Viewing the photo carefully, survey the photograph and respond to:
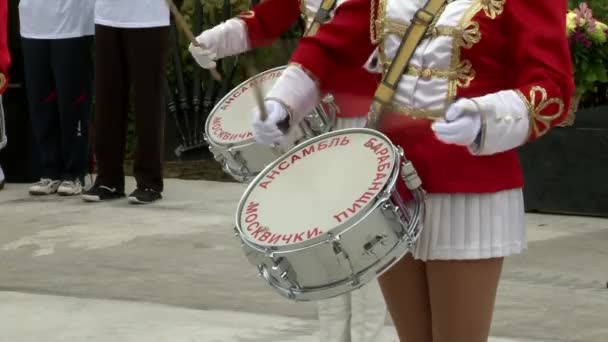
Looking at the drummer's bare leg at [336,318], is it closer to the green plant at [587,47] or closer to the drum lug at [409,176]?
the drum lug at [409,176]

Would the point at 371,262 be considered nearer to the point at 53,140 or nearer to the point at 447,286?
the point at 447,286

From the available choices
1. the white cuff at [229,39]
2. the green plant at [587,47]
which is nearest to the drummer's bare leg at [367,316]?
the white cuff at [229,39]

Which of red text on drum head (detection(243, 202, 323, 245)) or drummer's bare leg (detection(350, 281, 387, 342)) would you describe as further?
drummer's bare leg (detection(350, 281, 387, 342))

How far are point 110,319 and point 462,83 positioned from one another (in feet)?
10.0

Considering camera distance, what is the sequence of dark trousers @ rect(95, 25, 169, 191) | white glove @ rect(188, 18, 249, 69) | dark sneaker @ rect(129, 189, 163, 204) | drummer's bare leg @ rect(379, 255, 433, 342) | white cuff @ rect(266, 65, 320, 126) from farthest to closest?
dark sneaker @ rect(129, 189, 163, 204)
dark trousers @ rect(95, 25, 169, 191)
white glove @ rect(188, 18, 249, 69)
white cuff @ rect(266, 65, 320, 126)
drummer's bare leg @ rect(379, 255, 433, 342)

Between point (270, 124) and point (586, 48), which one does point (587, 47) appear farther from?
point (270, 124)

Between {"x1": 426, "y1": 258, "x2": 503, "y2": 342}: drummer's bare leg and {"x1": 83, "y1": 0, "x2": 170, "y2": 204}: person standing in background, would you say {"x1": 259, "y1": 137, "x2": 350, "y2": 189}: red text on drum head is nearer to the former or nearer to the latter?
{"x1": 426, "y1": 258, "x2": 503, "y2": 342}: drummer's bare leg

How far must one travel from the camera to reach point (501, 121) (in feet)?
10.4

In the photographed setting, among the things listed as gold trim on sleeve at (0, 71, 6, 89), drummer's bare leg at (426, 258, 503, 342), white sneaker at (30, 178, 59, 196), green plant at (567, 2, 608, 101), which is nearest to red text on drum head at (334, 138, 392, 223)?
drummer's bare leg at (426, 258, 503, 342)

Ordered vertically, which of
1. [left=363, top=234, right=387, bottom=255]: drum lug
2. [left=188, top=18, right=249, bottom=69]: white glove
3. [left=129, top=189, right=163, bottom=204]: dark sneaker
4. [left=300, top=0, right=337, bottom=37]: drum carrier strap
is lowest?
[left=129, top=189, right=163, bottom=204]: dark sneaker

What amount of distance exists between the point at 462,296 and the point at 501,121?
1.41ft

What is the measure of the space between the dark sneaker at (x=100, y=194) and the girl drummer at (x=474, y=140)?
5315 millimetres

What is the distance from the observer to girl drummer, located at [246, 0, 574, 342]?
3.23 meters

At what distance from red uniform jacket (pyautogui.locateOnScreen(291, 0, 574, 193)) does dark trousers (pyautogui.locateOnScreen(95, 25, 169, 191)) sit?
16.2 ft
